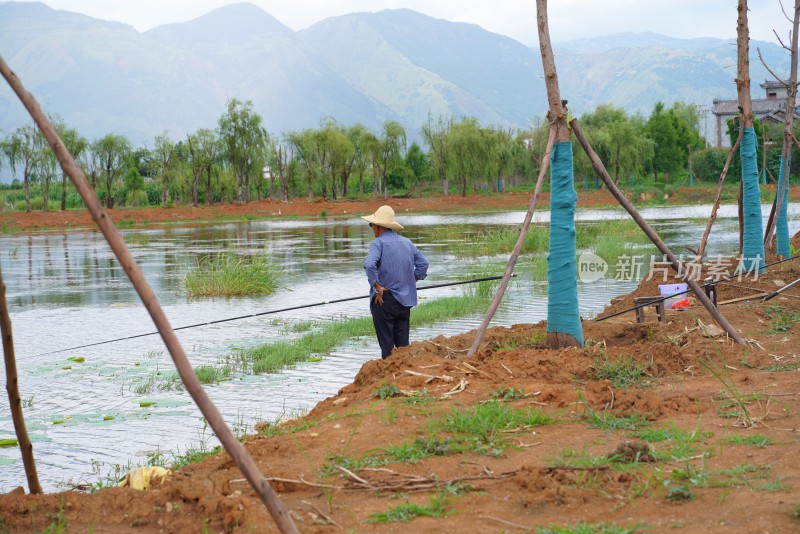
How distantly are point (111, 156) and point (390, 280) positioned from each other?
5247 centimetres

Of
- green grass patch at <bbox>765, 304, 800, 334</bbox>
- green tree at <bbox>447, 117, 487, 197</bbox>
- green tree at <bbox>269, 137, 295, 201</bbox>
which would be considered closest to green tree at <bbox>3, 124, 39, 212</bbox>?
green tree at <bbox>269, 137, 295, 201</bbox>

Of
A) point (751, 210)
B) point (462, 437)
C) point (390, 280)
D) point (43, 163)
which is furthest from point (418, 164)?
point (462, 437)

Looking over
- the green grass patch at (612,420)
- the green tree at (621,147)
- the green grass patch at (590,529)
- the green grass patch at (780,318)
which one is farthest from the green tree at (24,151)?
the green grass patch at (590,529)

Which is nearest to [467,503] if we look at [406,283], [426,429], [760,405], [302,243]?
[426,429]

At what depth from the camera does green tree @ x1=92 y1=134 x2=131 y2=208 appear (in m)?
55.4

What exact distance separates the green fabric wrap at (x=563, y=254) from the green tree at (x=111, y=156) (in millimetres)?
51761

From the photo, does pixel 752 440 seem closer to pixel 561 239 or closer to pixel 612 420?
pixel 612 420

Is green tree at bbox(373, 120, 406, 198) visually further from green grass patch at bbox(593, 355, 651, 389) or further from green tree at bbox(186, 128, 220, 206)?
green grass patch at bbox(593, 355, 651, 389)

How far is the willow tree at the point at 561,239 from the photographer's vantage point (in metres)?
7.02

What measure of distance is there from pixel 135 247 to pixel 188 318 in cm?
1766

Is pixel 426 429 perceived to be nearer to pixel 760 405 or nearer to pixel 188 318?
pixel 760 405

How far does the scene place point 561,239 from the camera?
7090mm

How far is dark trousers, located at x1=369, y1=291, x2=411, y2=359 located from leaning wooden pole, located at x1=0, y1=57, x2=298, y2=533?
14.4ft

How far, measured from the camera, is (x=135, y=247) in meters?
29.4
